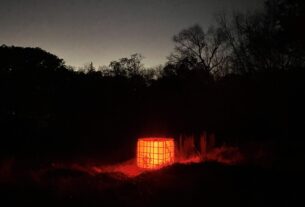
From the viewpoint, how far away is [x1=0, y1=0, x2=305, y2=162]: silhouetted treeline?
13.3 metres

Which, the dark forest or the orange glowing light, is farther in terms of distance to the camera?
the dark forest

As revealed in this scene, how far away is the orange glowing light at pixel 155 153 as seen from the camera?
8.52 meters

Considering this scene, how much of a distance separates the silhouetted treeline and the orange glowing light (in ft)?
14.4

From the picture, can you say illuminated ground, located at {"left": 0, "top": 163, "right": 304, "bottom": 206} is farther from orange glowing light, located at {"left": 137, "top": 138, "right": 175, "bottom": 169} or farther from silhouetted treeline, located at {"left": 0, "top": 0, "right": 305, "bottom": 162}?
silhouetted treeline, located at {"left": 0, "top": 0, "right": 305, "bottom": 162}

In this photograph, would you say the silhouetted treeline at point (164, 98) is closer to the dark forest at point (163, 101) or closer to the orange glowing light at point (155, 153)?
the dark forest at point (163, 101)

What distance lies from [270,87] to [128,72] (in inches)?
434

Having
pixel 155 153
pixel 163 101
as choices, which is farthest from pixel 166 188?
pixel 163 101

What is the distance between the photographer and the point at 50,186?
628cm

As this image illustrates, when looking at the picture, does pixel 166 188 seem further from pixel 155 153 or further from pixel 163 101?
pixel 163 101

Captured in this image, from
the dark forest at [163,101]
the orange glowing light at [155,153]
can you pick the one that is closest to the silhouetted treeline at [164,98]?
the dark forest at [163,101]

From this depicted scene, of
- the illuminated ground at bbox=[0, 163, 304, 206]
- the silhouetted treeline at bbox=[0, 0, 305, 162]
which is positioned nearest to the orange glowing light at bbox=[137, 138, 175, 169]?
the illuminated ground at bbox=[0, 163, 304, 206]

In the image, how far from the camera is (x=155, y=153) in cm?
854

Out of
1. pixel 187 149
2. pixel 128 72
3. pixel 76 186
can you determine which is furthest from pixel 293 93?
pixel 128 72

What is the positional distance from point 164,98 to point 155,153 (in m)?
10.00
